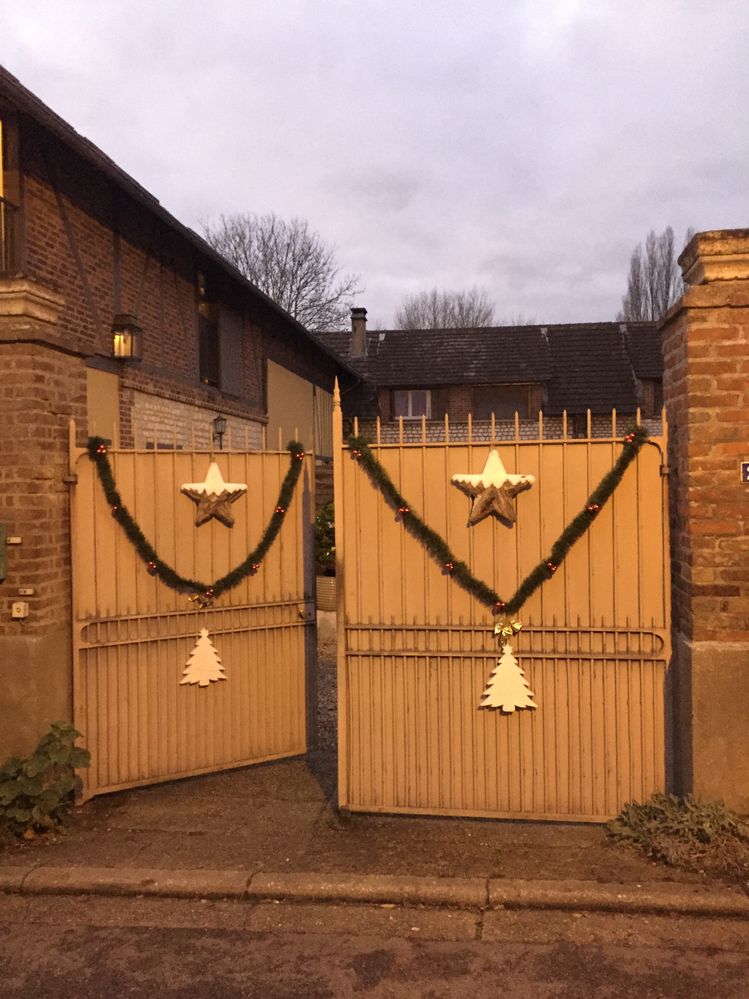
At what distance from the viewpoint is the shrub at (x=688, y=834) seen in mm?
4137

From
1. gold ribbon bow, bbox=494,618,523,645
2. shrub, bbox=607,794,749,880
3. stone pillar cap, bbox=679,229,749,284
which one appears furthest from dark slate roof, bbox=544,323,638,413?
shrub, bbox=607,794,749,880

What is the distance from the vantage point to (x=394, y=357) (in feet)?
82.1

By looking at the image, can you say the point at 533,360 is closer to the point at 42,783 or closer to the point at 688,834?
the point at 688,834

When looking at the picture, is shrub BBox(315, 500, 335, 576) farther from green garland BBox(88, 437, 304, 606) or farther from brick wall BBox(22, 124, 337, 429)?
green garland BBox(88, 437, 304, 606)

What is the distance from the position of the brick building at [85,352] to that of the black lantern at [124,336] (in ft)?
0.07

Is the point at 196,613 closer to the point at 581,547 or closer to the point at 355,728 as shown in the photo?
the point at 355,728

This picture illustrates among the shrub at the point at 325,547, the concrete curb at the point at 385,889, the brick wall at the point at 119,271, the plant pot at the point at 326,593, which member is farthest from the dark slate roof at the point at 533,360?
the concrete curb at the point at 385,889

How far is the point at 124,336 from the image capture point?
10.3m

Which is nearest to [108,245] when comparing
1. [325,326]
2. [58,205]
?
[58,205]

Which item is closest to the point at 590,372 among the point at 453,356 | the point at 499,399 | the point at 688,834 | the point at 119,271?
the point at 499,399

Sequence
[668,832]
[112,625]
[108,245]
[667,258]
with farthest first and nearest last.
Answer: [667,258] → [108,245] → [112,625] → [668,832]

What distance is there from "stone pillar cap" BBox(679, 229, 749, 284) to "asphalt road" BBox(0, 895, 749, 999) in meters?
3.37

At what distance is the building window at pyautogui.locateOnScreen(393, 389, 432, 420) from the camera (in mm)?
23906

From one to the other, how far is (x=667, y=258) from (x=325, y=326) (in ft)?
67.8
